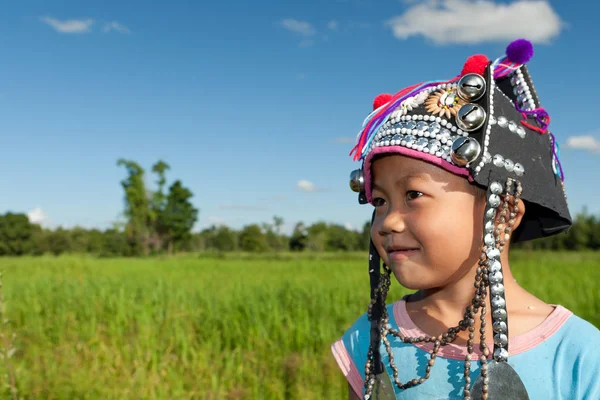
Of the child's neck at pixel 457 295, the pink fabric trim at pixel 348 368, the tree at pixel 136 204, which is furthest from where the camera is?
the tree at pixel 136 204

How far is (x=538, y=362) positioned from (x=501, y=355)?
12 cm

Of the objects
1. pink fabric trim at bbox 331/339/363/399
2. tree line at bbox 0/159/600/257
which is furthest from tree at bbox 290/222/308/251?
pink fabric trim at bbox 331/339/363/399

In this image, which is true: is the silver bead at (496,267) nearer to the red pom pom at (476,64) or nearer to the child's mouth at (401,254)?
the child's mouth at (401,254)

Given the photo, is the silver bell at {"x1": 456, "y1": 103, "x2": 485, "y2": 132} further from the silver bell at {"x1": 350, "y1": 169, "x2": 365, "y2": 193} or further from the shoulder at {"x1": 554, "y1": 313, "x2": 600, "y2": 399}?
the shoulder at {"x1": 554, "y1": 313, "x2": 600, "y2": 399}

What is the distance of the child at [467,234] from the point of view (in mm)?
1196

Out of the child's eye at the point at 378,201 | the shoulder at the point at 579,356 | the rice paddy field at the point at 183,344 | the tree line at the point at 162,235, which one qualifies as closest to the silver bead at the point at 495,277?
the shoulder at the point at 579,356

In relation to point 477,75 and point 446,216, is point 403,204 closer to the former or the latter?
point 446,216

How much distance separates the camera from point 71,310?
557 cm

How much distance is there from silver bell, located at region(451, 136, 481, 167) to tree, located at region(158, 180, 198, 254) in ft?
148

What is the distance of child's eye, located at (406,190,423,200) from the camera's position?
127 cm

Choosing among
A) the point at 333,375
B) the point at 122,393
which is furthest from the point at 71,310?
the point at 333,375

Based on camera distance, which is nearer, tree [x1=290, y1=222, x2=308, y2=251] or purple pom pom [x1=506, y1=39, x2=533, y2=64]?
purple pom pom [x1=506, y1=39, x2=533, y2=64]

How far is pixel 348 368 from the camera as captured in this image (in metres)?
1.53

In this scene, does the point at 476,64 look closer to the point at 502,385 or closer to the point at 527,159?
the point at 527,159
